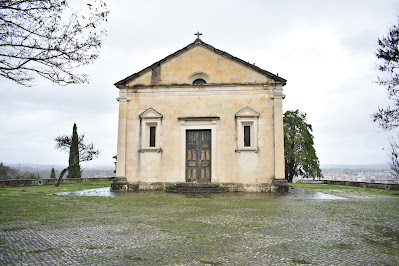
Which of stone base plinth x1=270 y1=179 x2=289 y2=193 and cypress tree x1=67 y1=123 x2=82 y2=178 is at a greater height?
cypress tree x1=67 y1=123 x2=82 y2=178

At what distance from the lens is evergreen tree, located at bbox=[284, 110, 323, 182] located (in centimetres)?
3225

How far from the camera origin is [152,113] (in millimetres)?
17297

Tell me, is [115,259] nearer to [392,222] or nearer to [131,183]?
[392,222]

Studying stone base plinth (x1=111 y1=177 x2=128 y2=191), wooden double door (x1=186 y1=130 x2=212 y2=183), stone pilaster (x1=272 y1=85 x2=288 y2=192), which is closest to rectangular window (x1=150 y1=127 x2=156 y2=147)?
wooden double door (x1=186 y1=130 x2=212 y2=183)

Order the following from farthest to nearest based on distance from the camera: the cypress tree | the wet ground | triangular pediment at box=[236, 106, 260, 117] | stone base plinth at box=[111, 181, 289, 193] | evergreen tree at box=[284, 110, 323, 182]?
evergreen tree at box=[284, 110, 323, 182] → the cypress tree → triangular pediment at box=[236, 106, 260, 117] → stone base plinth at box=[111, 181, 289, 193] → the wet ground

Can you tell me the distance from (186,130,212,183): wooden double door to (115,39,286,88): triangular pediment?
3137 mm

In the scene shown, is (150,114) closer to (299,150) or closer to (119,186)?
(119,186)

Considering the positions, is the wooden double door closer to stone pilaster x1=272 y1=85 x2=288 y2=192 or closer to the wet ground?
stone pilaster x1=272 y1=85 x2=288 y2=192

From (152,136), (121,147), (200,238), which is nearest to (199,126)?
(152,136)

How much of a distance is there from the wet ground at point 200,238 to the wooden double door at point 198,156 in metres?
8.60

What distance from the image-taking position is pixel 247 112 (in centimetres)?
1672

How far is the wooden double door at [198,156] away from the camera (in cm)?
1677

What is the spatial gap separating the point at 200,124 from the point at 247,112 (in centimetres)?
270

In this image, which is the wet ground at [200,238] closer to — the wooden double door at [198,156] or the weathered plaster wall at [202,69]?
the wooden double door at [198,156]
